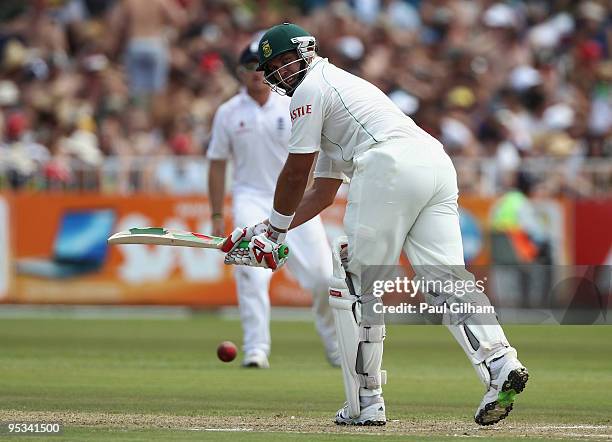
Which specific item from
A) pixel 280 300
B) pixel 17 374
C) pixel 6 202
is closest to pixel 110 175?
pixel 6 202

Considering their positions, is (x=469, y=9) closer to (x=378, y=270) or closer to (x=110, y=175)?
(x=110, y=175)

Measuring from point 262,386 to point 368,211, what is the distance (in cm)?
317

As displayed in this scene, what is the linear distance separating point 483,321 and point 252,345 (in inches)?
190

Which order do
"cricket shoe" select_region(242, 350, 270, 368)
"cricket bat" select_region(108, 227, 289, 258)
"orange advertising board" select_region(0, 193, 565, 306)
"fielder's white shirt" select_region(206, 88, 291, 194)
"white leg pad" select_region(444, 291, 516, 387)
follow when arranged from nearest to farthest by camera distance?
"white leg pad" select_region(444, 291, 516, 387)
"cricket bat" select_region(108, 227, 289, 258)
"cricket shoe" select_region(242, 350, 270, 368)
"fielder's white shirt" select_region(206, 88, 291, 194)
"orange advertising board" select_region(0, 193, 565, 306)

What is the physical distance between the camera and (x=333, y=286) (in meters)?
8.21

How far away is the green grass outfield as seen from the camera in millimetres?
7922

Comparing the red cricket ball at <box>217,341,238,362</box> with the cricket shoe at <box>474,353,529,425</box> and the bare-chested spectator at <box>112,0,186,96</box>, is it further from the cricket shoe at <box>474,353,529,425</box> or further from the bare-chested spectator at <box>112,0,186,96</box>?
the bare-chested spectator at <box>112,0,186,96</box>

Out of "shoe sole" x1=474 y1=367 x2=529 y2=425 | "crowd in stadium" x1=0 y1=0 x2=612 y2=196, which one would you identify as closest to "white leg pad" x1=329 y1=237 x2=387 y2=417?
"shoe sole" x1=474 y1=367 x2=529 y2=425

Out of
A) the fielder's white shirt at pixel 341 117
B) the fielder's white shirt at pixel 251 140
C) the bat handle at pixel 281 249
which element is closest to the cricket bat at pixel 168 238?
the bat handle at pixel 281 249

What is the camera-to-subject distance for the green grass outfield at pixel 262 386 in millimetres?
7922

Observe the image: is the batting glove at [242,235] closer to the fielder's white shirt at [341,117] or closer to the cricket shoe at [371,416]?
the fielder's white shirt at [341,117]

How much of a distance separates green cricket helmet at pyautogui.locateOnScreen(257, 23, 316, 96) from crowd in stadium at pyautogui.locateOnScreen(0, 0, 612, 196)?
36.0ft

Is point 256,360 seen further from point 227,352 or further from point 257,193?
point 257,193

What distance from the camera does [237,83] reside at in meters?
20.8
